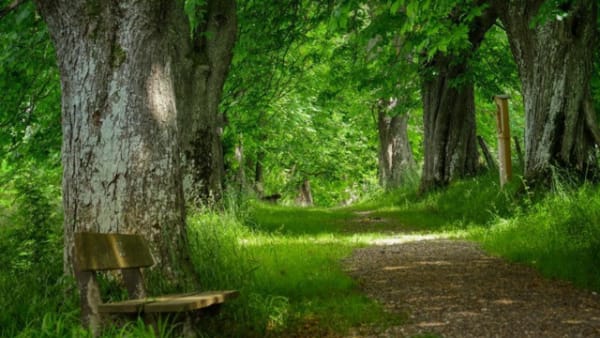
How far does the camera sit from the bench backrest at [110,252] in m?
4.60

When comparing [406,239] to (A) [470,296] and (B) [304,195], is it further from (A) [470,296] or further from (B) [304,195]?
(B) [304,195]

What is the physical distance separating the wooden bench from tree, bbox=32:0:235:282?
522mm

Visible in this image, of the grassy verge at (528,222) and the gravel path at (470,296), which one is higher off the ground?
the grassy verge at (528,222)

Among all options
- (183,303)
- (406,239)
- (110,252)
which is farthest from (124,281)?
(406,239)

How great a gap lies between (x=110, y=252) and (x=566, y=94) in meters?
8.64

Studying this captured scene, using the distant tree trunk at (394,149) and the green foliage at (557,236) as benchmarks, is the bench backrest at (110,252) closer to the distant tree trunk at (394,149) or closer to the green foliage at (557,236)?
the green foliage at (557,236)

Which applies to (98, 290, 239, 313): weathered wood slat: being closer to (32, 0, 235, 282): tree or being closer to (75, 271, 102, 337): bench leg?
(75, 271, 102, 337): bench leg

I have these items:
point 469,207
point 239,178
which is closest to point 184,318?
point 469,207

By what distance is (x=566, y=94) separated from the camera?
11219mm

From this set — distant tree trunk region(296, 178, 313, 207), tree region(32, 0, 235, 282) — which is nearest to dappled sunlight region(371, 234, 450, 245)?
tree region(32, 0, 235, 282)

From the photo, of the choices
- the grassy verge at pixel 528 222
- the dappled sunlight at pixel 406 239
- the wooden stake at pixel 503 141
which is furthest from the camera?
the wooden stake at pixel 503 141

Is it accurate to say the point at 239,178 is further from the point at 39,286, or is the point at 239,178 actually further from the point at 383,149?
the point at 39,286

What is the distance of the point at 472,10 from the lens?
35.9 ft

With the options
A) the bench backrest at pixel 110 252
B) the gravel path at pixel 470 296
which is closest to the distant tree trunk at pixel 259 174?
the gravel path at pixel 470 296
